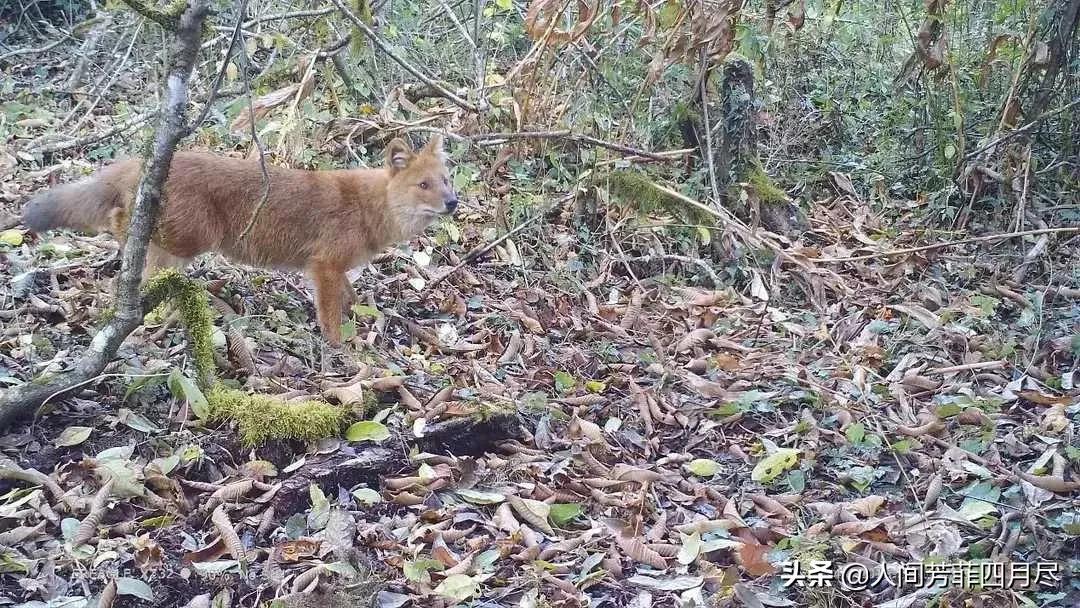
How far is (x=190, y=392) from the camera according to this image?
475 centimetres

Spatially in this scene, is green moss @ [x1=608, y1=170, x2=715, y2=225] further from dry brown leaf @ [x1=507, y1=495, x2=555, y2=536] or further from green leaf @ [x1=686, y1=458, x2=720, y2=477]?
dry brown leaf @ [x1=507, y1=495, x2=555, y2=536]

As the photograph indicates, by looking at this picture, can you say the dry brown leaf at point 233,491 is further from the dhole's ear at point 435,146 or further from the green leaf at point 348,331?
the dhole's ear at point 435,146

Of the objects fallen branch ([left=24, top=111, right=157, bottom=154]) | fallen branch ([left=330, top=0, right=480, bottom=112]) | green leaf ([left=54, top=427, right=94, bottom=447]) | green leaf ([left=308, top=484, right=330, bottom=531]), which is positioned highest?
fallen branch ([left=330, top=0, right=480, bottom=112])

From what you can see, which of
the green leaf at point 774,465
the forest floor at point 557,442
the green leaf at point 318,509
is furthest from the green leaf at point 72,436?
the green leaf at point 774,465

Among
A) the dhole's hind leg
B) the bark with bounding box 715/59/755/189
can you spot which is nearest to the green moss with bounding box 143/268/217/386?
the dhole's hind leg

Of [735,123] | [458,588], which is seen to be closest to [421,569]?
[458,588]

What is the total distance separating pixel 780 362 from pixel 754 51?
2.45 metres

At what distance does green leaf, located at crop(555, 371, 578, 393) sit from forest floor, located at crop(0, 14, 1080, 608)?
0.07ft

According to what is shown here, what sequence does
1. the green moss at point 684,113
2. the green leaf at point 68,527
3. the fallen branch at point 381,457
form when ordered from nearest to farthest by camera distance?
the green leaf at point 68,527 → the fallen branch at point 381,457 → the green moss at point 684,113

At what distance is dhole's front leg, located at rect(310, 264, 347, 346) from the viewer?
6375 millimetres

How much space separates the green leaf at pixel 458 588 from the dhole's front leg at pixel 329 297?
2.56m

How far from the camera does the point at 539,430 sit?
17.3 ft

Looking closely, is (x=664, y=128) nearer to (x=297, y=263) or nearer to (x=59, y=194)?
(x=297, y=263)

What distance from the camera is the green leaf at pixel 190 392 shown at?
474cm
